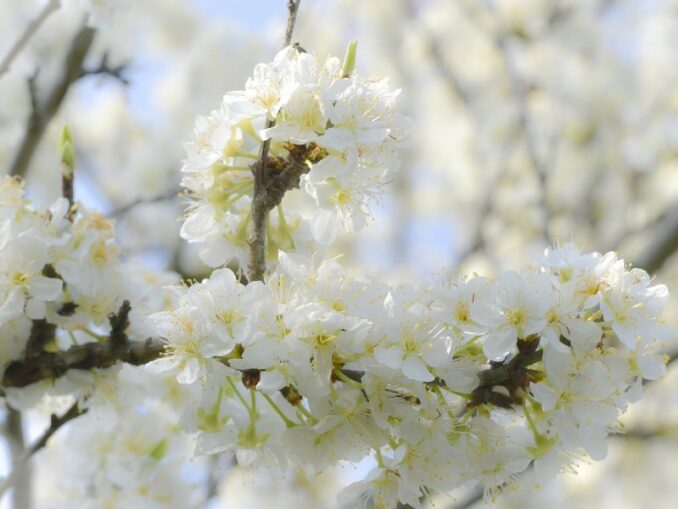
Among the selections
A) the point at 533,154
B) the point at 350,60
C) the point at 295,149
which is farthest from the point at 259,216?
the point at 533,154

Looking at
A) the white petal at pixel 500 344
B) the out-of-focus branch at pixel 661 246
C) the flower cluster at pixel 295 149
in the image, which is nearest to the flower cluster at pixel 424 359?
the white petal at pixel 500 344

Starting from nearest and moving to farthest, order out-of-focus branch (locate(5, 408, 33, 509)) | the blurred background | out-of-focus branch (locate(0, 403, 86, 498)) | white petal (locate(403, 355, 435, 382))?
white petal (locate(403, 355, 435, 382)) → out-of-focus branch (locate(0, 403, 86, 498)) → out-of-focus branch (locate(5, 408, 33, 509)) → the blurred background

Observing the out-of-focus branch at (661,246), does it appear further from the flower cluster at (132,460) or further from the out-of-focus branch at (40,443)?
the out-of-focus branch at (40,443)

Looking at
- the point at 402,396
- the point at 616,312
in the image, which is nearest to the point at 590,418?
the point at 616,312

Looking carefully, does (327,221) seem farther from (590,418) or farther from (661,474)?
(661,474)

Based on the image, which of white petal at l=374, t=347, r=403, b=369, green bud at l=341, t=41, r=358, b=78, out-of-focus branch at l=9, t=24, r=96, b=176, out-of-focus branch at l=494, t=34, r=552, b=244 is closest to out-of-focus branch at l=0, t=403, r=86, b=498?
white petal at l=374, t=347, r=403, b=369

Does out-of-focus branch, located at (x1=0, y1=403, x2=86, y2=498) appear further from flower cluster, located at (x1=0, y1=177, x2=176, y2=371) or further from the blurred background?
the blurred background
